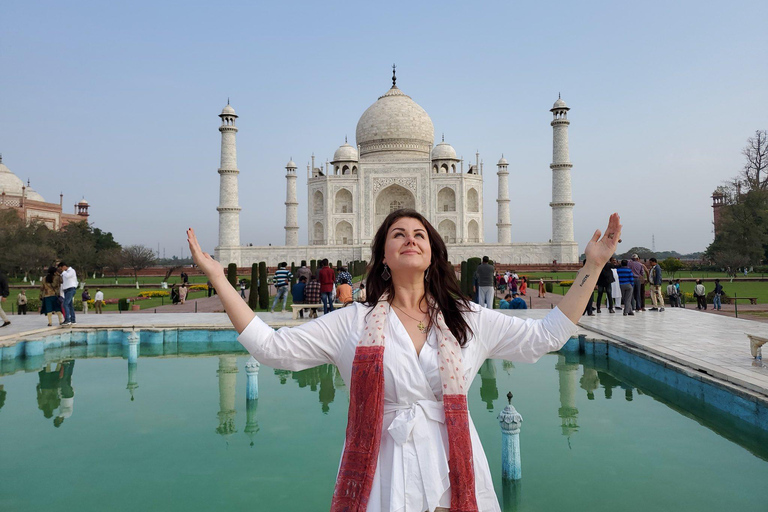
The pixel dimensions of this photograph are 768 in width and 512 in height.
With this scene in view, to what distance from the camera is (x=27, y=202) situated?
34031 millimetres

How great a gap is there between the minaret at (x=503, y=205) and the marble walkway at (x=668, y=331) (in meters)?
23.2

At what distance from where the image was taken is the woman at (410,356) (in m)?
1.30

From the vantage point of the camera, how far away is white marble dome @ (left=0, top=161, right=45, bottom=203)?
1395 inches

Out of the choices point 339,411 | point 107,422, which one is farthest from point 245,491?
point 107,422

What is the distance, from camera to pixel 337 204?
32.6 m

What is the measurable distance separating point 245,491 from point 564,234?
2661 cm

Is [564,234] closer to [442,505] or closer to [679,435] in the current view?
[679,435]

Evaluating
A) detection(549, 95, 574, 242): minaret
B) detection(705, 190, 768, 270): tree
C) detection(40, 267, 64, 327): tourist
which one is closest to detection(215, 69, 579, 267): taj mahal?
detection(549, 95, 574, 242): minaret

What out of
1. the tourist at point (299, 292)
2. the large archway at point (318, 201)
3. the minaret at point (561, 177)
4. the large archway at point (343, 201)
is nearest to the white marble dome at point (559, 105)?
the minaret at point (561, 177)

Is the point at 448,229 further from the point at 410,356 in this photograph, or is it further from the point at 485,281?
the point at 410,356

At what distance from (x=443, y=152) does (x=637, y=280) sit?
25.5 metres

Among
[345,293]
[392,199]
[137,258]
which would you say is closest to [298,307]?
[345,293]

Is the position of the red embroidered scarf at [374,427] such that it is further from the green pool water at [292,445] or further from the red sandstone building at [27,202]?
the red sandstone building at [27,202]

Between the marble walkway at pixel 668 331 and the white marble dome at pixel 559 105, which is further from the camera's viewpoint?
the white marble dome at pixel 559 105
